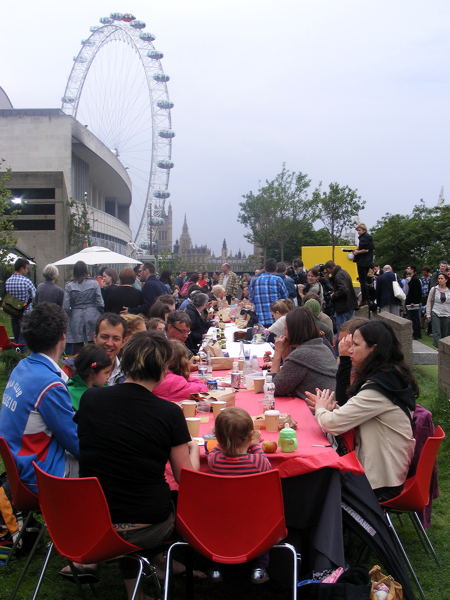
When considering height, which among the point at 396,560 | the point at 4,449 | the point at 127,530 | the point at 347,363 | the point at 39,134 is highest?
the point at 39,134

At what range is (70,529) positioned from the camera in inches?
112

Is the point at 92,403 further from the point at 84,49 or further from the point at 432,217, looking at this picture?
the point at 84,49

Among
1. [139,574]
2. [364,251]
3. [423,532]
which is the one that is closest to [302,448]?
[423,532]

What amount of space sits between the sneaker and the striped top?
0.51 metres

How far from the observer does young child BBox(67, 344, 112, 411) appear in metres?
3.82

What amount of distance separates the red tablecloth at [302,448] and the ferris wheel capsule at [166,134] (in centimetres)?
5654

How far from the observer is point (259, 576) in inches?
122

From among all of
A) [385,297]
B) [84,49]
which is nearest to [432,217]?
[385,297]

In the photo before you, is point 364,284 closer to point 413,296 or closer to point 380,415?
point 413,296

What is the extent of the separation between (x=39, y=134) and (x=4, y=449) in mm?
43886

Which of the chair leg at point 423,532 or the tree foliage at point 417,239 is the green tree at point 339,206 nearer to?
the tree foliage at point 417,239

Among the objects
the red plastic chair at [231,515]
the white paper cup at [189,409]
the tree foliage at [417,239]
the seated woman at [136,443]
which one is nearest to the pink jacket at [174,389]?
the white paper cup at [189,409]

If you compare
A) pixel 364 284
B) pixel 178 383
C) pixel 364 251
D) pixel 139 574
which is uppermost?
pixel 364 251

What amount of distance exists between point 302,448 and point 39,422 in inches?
55.6
